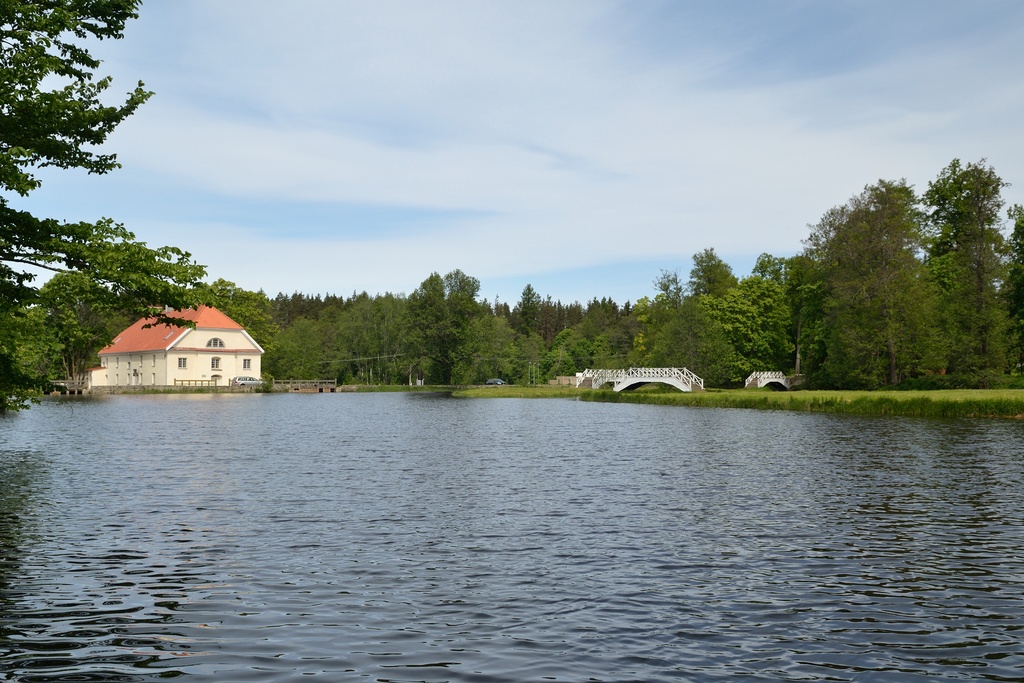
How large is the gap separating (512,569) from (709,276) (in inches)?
4192

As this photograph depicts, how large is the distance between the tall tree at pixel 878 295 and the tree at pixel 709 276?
114ft

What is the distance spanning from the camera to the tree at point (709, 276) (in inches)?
4459

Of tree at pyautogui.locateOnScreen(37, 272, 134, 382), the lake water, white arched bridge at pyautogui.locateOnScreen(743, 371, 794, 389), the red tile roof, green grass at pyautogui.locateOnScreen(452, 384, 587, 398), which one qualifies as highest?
the red tile roof

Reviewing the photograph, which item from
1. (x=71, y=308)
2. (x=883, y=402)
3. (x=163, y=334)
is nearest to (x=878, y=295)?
(x=883, y=402)

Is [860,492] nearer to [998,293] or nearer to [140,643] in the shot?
[140,643]

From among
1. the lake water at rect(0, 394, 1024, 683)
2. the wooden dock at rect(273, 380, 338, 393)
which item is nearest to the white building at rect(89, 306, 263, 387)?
the wooden dock at rect(273, 380, 338, 393)

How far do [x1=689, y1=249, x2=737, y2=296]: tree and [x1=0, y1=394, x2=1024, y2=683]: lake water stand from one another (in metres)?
85.9

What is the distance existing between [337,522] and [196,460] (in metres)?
13.5

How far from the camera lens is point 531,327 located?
197 m

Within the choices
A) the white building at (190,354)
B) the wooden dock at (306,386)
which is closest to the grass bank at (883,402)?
the white building at (190,354)

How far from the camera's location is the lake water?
30.7ft

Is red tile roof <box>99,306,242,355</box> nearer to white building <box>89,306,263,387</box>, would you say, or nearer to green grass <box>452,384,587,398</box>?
white building <box>89,306,263,387</box>

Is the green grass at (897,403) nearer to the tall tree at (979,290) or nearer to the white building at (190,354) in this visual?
the tall tree at (979,290)

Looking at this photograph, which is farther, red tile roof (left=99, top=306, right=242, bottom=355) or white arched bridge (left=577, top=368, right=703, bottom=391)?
red tile roof (left=99, top=306, right=242, bottom=355)
